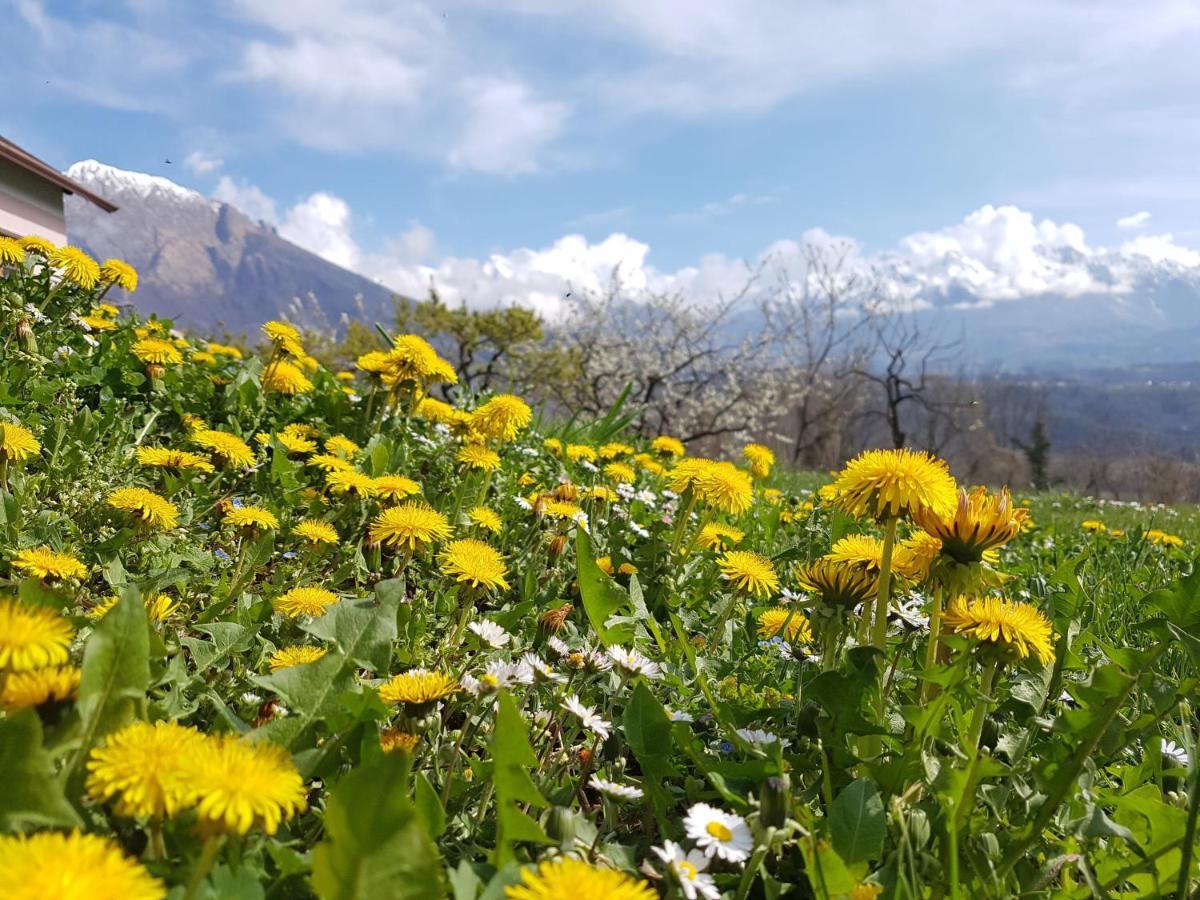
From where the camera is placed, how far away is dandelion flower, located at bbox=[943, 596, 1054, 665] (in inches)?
52.7

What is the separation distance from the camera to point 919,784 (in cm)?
122

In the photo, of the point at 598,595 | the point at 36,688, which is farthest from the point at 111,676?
the point at 598,595

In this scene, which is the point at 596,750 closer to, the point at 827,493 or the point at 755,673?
the point at 755,673

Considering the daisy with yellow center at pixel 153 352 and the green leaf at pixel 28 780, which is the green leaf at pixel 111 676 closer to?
the green leaf at pixel 28 780

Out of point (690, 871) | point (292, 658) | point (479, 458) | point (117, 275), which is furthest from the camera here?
point (117, 275)

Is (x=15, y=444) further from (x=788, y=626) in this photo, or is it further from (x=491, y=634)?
(x=788, y=626)

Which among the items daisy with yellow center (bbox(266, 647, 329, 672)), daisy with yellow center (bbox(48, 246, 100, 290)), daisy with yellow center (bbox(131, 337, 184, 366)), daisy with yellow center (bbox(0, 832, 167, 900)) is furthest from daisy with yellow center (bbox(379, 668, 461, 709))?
daisy with yellow center (bbox(48, 246, 100, 290))

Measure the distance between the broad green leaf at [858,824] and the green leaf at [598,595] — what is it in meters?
0.51

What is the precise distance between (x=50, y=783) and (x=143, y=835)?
215 mm

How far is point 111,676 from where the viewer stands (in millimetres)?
884

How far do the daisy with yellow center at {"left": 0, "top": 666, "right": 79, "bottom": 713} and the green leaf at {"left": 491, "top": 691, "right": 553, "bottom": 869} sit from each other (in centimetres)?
48

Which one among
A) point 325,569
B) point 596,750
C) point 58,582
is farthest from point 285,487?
point 596,750

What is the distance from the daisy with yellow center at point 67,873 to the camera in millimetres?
604

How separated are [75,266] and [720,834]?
3501 millimetres
